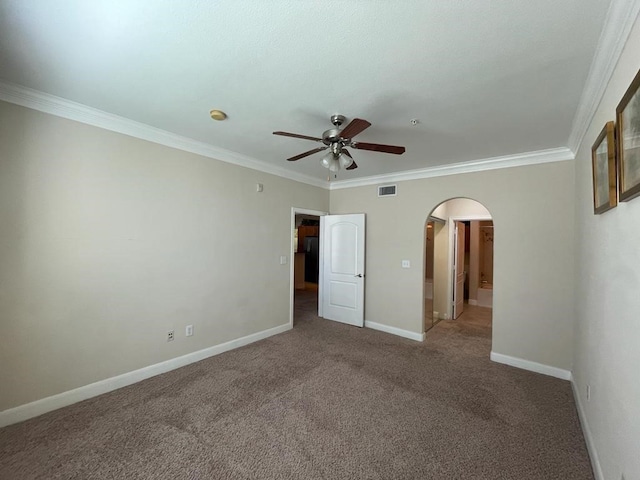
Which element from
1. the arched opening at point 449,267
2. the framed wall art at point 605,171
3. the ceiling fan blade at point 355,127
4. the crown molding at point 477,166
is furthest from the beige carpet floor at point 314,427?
the crown molding at point 477,166

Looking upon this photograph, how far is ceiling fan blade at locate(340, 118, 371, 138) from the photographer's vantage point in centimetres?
188

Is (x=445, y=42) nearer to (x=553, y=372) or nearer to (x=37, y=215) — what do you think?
(x=37, y=215)

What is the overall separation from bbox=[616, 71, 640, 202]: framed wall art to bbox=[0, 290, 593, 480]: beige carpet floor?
186 cm

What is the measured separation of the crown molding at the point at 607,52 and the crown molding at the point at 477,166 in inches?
35.8

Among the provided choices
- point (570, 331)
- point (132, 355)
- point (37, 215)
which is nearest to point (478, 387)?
point (570, 331)

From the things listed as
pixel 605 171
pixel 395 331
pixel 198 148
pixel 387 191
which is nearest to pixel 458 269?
pixel 395 331

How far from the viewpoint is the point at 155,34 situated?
1.53 metres

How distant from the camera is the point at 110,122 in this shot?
257 centimetres

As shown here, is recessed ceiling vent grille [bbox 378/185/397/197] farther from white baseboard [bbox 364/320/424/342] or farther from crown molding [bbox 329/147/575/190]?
white baseboard [bbox 364/320/424/342]

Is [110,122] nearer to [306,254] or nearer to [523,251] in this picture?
[523,251]

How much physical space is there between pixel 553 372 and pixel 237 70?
4.43 m

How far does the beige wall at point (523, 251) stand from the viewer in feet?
10.1

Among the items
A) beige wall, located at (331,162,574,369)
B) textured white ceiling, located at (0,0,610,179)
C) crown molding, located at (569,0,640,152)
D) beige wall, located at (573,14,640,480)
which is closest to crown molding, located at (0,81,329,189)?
textured white ceiling, located at (0,0,610,179)

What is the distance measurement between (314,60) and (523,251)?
10.8ft
